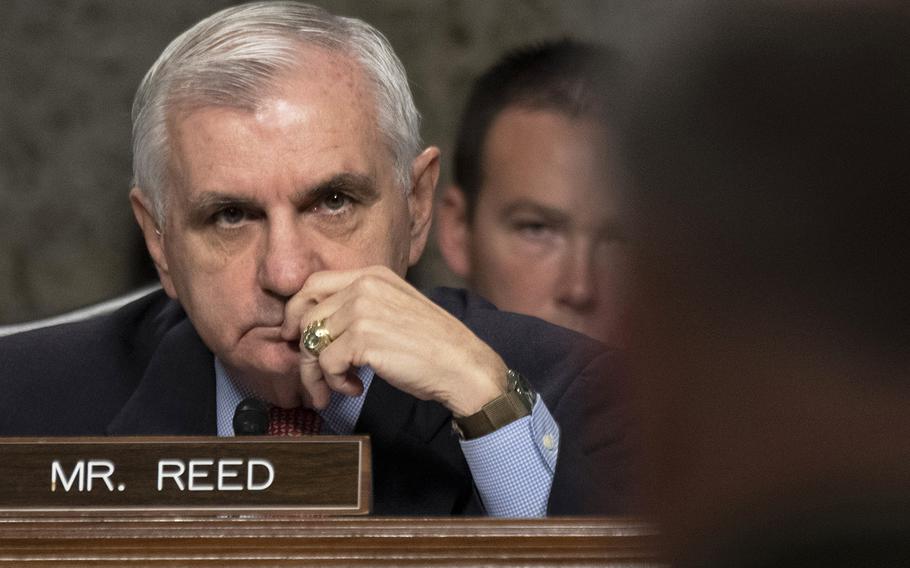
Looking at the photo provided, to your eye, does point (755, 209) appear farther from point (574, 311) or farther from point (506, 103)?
point (506, 103)

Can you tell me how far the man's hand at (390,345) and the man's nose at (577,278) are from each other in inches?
23.5

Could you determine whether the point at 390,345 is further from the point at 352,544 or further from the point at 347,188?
the point at 352,544

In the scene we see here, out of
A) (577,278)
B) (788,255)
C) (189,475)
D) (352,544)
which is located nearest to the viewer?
(788,255)

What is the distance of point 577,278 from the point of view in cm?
216

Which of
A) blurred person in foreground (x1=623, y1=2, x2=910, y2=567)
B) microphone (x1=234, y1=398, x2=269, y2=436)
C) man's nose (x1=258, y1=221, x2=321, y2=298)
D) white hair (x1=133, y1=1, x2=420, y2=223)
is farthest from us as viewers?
white hair (x1=133, y1=1, x2=420, y2=223)

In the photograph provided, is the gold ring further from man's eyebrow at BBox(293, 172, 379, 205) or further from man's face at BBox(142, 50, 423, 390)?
man's eyebrow at BBox(293, 172, 379, 205)

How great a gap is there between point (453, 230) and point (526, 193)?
5.3 inches

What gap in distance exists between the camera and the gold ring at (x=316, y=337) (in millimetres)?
1539

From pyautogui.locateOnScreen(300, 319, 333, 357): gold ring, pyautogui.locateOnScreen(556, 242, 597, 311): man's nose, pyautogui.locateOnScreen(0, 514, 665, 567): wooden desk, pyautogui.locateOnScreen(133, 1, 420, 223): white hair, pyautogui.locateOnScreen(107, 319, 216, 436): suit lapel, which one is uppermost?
pyautogui.locateOnScreen(133, 1, 420, 223): white hair

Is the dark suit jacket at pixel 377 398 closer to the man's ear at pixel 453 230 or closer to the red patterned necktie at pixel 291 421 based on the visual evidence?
the red patterned necktie at pixel 291 421

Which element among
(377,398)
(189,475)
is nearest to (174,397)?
(377,398)

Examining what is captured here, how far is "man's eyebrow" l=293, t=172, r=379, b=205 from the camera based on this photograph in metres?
1.64

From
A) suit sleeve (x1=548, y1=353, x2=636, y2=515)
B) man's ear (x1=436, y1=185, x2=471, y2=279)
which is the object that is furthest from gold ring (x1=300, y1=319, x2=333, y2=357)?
man's ear (x1=436, y1=185, x2=471, y2=279)

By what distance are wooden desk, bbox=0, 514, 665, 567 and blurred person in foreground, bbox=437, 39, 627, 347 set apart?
38.5 inches
